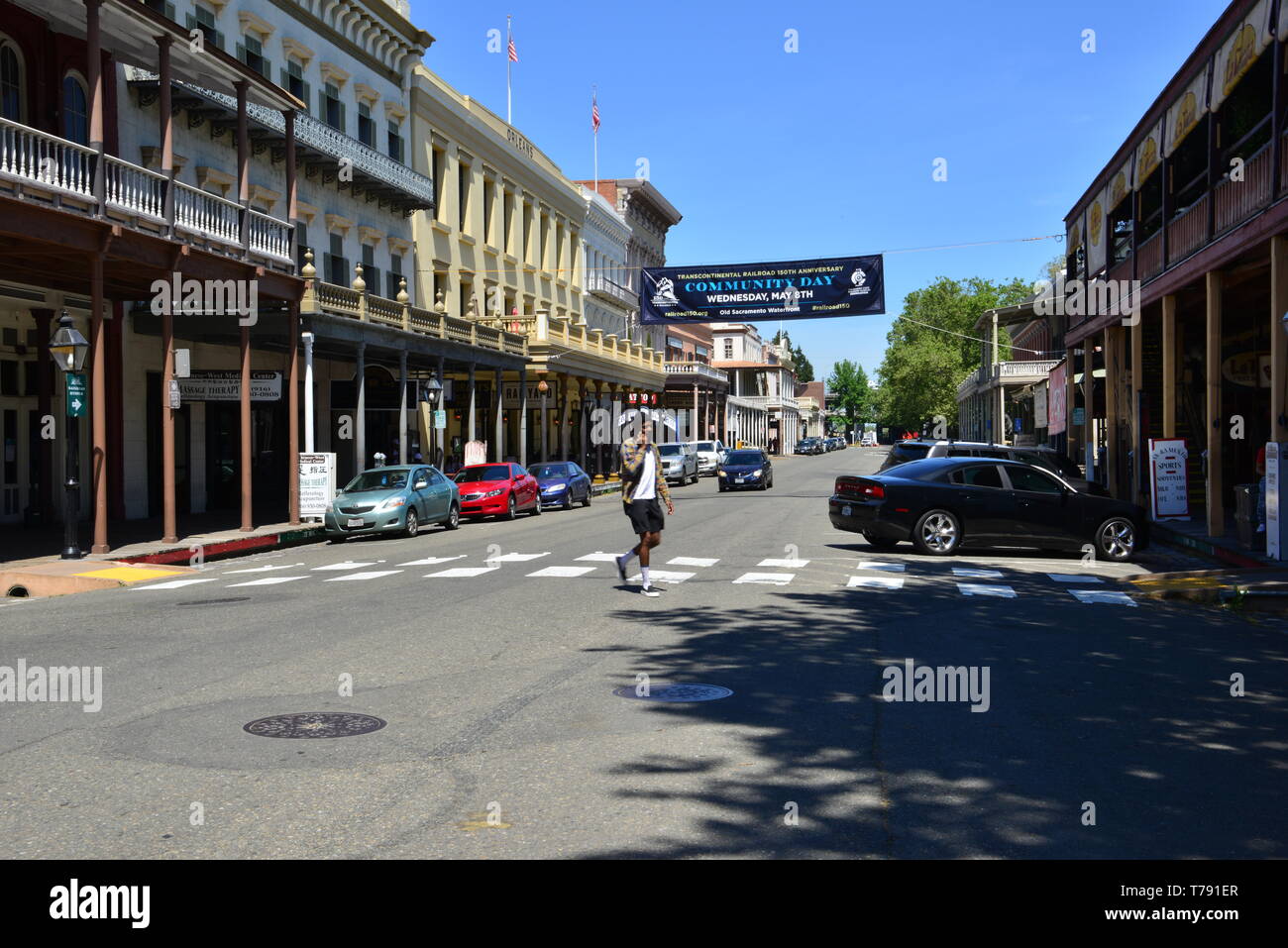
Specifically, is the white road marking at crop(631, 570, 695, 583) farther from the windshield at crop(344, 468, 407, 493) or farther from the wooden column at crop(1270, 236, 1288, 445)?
the windshield at crop(344, 468, 407, 493)

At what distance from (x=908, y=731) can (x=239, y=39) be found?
2800 cm

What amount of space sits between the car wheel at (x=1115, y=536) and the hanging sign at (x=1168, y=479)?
175 inches

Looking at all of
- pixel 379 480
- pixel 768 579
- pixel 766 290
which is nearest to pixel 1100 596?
pixel 768 579

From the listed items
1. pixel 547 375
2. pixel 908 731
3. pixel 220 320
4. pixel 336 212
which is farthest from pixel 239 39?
pixel 908 731

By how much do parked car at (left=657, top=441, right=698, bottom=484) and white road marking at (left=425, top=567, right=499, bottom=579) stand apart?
33582mm

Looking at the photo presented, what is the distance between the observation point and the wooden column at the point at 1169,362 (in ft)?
74.0

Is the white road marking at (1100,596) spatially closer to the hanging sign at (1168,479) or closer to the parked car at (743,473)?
the hanging sign at (1168,479)

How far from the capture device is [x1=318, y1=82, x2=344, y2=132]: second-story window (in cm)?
3375

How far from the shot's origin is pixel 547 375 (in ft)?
148

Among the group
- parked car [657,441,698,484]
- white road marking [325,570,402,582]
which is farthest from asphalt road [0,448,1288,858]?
parked car [657,441,698,484]

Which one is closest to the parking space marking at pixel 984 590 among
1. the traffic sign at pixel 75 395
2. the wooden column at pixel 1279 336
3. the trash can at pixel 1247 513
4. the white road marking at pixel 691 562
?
the white road marking at pixel 691 562

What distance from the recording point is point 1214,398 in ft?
64.1

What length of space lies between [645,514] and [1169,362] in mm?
13654
